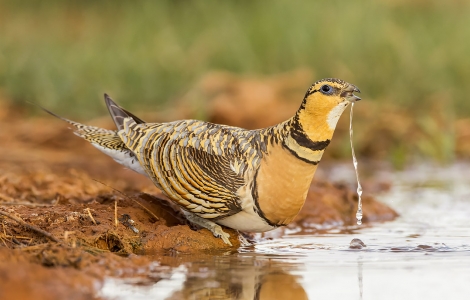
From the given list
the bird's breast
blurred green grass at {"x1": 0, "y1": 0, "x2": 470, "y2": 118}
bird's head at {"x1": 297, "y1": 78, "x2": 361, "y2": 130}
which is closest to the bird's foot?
the bird's breast

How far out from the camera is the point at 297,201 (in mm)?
5664

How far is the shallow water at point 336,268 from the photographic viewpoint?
4.34 m

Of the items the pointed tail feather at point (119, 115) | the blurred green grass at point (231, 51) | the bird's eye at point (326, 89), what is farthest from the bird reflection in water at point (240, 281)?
the blurred green grass at point (231, 51)

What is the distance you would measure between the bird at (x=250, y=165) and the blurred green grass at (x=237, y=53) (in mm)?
5654

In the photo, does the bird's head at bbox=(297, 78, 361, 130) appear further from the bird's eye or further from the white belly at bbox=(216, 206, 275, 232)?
the white belly at bbox=(216, 206, 275, 232)

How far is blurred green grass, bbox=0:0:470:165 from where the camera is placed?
497 inches

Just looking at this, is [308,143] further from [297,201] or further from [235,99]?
[235,99]

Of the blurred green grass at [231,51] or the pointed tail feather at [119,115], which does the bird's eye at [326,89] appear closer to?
the pointed tail feather at [119,115]

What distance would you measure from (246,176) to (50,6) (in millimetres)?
12527

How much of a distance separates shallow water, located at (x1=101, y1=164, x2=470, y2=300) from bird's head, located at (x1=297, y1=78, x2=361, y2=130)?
900 mm

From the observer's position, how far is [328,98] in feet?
18.1

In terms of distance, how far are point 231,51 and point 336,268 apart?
893 centimetres

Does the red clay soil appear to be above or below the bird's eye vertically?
below

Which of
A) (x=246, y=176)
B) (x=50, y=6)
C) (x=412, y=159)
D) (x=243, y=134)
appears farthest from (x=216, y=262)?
(x=50, y=6)
